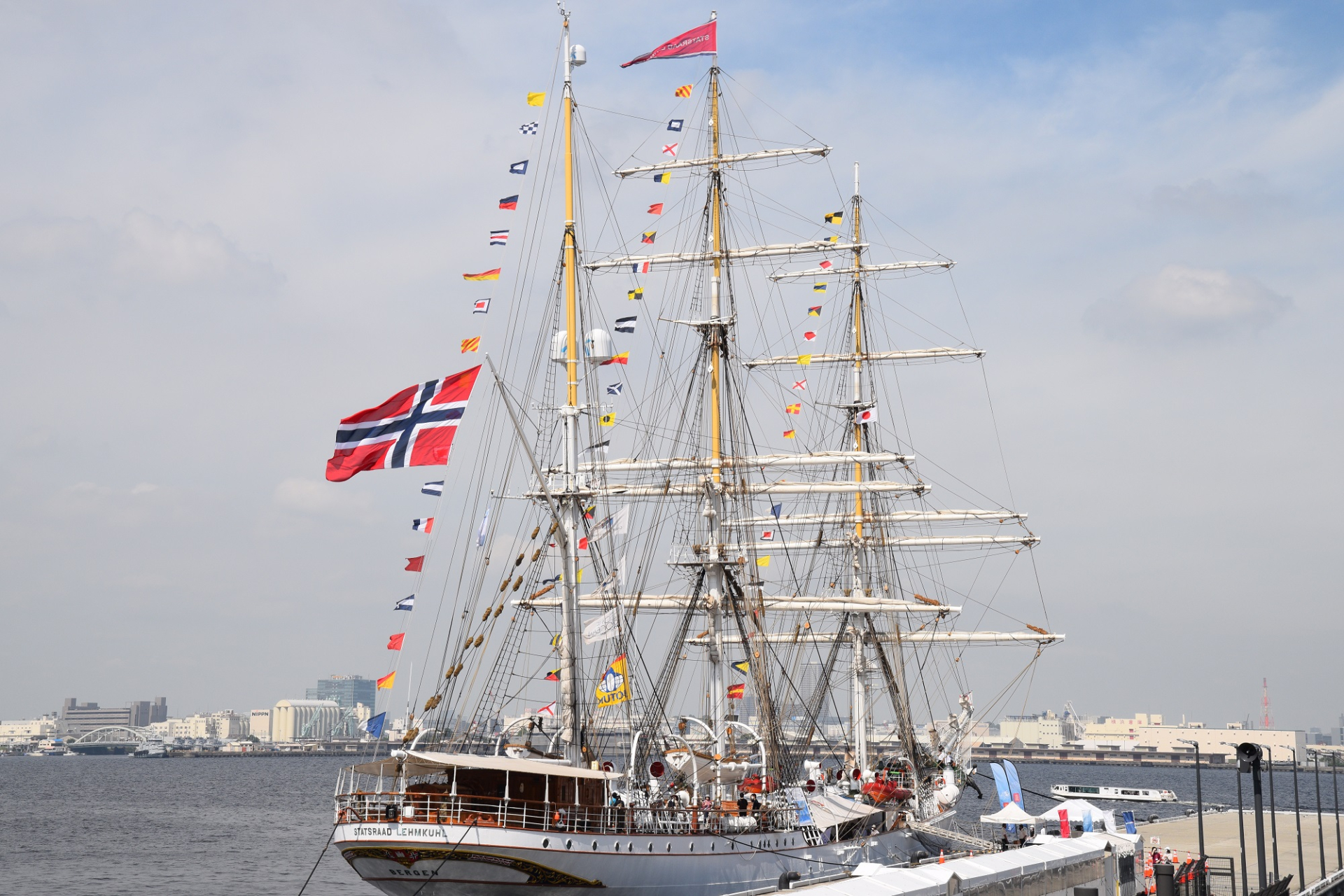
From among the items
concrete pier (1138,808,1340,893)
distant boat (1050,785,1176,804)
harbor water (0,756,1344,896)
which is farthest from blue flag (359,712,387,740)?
distant boat (1050,785,1176,804)

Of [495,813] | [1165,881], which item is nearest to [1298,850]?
[1165,881]

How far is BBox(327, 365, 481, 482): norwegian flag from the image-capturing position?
103ft

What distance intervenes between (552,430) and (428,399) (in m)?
9.25

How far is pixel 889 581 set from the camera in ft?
237

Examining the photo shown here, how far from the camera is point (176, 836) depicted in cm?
8581

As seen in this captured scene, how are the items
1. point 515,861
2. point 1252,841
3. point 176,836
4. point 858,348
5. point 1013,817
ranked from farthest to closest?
point 176,836
point 858,348
point 1252,841
point 1013,817
point 515,861

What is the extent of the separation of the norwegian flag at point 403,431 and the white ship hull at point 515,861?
843 cm

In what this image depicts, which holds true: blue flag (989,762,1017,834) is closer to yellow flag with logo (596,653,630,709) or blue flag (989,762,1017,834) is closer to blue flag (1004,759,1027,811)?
blue flag (1004,759,1027,811)

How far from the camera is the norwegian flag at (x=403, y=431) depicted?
31.3 meters

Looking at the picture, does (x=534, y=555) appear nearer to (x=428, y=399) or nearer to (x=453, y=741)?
(x=453, y=741)

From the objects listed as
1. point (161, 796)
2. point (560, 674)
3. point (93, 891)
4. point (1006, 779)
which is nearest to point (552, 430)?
point (560, 674)

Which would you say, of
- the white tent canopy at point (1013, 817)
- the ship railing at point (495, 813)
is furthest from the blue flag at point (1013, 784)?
the ship railing at point (495, 813)

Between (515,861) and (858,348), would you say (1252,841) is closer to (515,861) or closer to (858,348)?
(858,348)

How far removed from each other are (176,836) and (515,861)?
6421 cm
